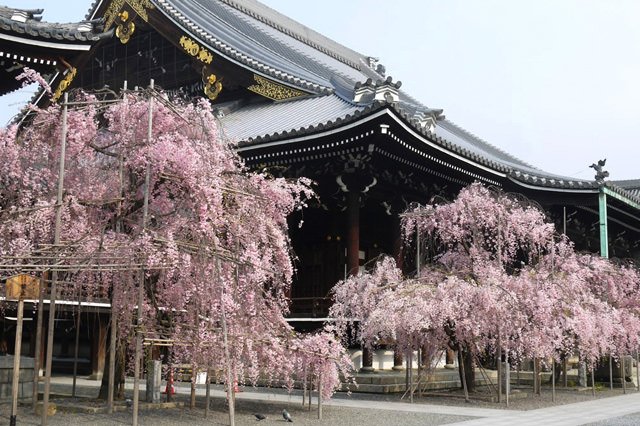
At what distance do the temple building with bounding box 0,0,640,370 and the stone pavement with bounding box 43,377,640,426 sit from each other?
4.28 meters

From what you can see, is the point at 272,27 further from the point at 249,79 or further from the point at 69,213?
the point at 69,213

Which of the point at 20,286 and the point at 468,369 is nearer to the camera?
the point at 20,286

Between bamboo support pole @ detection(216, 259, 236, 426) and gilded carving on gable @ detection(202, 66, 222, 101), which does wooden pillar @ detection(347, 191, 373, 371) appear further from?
bamboo support pole @ detection(216, 259, 236, 426)

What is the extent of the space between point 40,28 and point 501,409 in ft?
45.1

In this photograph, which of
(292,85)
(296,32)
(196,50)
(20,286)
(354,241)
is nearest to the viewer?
(20,286)

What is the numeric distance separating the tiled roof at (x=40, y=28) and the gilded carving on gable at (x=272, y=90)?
1352cm

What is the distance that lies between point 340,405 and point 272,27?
2774 centimetres

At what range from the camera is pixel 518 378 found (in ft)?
92.4

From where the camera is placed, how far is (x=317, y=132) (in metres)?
23.4

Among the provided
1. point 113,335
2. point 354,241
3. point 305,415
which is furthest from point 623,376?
point 113,335

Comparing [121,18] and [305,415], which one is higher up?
[121,18]

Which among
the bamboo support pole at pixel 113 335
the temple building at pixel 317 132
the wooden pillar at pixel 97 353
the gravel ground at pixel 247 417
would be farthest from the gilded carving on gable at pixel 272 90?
the bamboo support pole at pixel 113 335

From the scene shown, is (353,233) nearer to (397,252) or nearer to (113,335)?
(397,252)

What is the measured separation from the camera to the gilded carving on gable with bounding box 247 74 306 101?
30.2 meters
